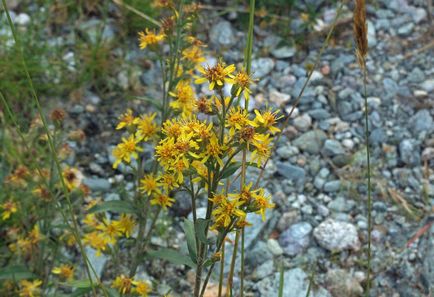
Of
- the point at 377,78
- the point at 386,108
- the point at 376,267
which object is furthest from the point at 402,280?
the point at 377,78

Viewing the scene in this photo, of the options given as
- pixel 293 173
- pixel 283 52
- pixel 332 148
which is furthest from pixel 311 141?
pixel 283 52

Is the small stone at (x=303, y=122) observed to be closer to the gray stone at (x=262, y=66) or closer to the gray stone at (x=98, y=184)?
the gray stone at (x=262, y=66)

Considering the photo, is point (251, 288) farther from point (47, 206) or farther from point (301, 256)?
point (47, 206)

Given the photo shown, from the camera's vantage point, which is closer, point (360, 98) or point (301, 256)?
point (301, 256)

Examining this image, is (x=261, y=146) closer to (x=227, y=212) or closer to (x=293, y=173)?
(x=227, y=212)

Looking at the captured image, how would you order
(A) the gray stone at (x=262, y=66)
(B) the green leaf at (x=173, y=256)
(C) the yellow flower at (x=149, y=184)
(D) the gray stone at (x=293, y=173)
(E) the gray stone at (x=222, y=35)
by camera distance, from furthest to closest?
(E) the gray stone at (x=222, y=35) → (A) the gray stone at (x=262, y=66) → (D) the gray stone at (x=293, y=173) → (C) the yellow flower at (x=149, y=184) → (B) the green leaf at (x=173, y=256)

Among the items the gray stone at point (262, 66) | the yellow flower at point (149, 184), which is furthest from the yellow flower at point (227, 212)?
the gray stone at point (262, 66)
